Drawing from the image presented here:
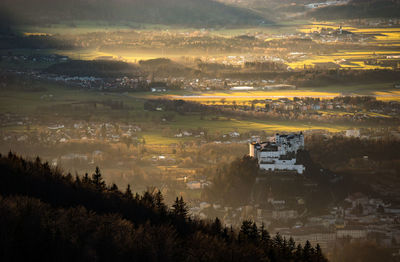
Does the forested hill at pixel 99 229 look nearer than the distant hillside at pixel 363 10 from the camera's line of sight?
Yes

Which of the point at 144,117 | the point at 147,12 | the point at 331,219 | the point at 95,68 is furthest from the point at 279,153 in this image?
the point at 147,12

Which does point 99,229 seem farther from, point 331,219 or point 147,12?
point 147,12

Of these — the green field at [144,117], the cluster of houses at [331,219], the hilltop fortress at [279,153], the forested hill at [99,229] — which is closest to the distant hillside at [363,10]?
the green field at [144,117]

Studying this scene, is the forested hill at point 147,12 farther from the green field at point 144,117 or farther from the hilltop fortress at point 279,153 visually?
the hilltop fortress at point 279,153

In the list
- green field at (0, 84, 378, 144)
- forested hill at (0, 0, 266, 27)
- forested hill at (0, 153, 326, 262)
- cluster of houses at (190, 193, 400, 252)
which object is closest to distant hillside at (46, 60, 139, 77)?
green field at (0, 84, 378, 144)

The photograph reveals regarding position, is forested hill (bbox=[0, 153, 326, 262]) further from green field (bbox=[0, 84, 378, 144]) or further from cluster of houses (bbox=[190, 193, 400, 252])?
green field (bbox=[0, 84, 378, 144])
